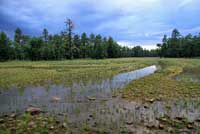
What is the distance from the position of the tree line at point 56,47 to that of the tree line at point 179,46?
77.9 ft

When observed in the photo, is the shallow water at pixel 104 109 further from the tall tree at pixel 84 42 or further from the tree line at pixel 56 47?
the tall tree at pixel 84 42

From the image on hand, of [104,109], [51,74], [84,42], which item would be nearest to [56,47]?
[84,42]

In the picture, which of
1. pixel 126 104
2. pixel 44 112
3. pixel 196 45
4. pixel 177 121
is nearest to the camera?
pixel 177 121

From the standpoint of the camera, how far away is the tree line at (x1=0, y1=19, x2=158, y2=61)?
65.1 meters

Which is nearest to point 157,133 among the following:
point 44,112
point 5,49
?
point 44,112

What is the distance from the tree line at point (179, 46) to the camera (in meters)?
78.3

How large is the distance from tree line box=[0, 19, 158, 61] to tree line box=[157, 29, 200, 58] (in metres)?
23.7

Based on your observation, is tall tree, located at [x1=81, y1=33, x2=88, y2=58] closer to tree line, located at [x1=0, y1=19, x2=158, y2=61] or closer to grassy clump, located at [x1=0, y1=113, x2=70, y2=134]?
tree line, located at [x1=0, y1=19, x2=158, y2=61]

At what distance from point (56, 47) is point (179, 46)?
173ft

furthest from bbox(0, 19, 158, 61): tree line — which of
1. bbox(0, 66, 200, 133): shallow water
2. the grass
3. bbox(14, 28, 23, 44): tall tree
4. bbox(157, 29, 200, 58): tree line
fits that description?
bbox(0, 66, 200, 133): shallow water

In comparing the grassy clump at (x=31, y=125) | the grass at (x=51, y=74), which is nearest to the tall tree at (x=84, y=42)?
the grass at (x=51, y=74)

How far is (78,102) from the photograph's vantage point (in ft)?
33.9

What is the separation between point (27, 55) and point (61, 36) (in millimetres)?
14546

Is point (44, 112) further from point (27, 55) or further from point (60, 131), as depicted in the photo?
point (27, 55)
